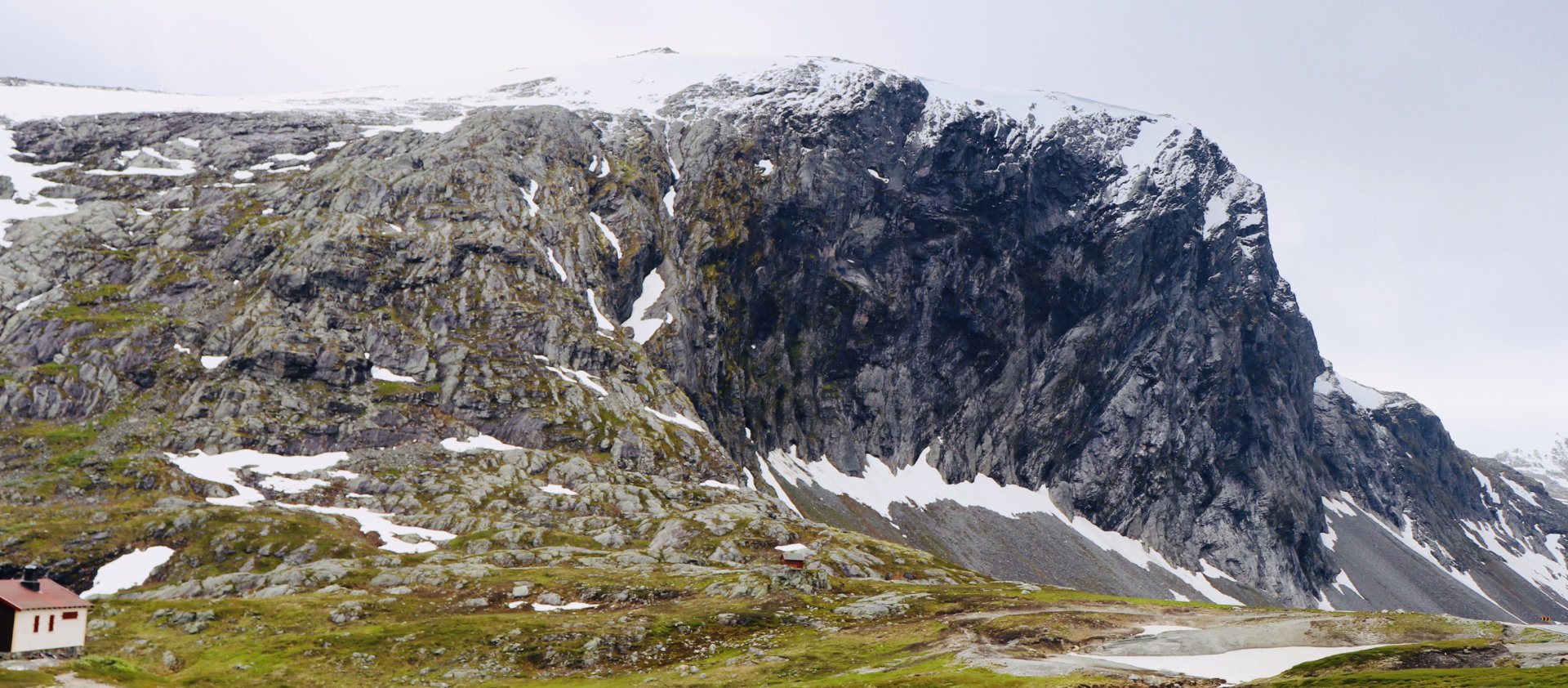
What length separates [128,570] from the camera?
86.9 meters

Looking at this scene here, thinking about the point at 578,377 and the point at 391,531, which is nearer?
the point at 391,531

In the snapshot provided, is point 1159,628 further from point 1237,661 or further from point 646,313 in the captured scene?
point 646,313

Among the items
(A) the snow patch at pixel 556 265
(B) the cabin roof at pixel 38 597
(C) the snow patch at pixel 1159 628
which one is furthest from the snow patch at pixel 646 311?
(C) the snow patch at pixel 1159 628

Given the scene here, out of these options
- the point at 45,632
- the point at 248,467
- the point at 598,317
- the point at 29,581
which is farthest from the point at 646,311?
the point at 45,632

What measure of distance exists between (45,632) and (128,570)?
128 feet

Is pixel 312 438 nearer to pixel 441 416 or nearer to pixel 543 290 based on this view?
pixel 441 416

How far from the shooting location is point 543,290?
15700cm

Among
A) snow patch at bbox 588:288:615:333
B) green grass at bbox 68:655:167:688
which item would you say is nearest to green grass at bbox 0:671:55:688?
green grass at bbox 68:655:167:688

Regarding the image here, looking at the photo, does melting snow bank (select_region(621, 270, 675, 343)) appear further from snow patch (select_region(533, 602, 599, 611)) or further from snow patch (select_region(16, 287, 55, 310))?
snow patch (select_region(533, 602, 599, 611))

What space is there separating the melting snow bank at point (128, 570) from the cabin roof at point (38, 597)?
1230 inches

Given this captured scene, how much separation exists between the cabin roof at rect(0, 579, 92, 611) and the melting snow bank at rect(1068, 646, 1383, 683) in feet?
198

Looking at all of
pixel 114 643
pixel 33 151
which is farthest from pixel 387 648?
pixel 33 151

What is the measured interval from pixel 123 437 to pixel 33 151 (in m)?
103

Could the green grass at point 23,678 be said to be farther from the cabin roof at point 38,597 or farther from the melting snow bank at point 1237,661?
the melting snow bank at point 1237,661
